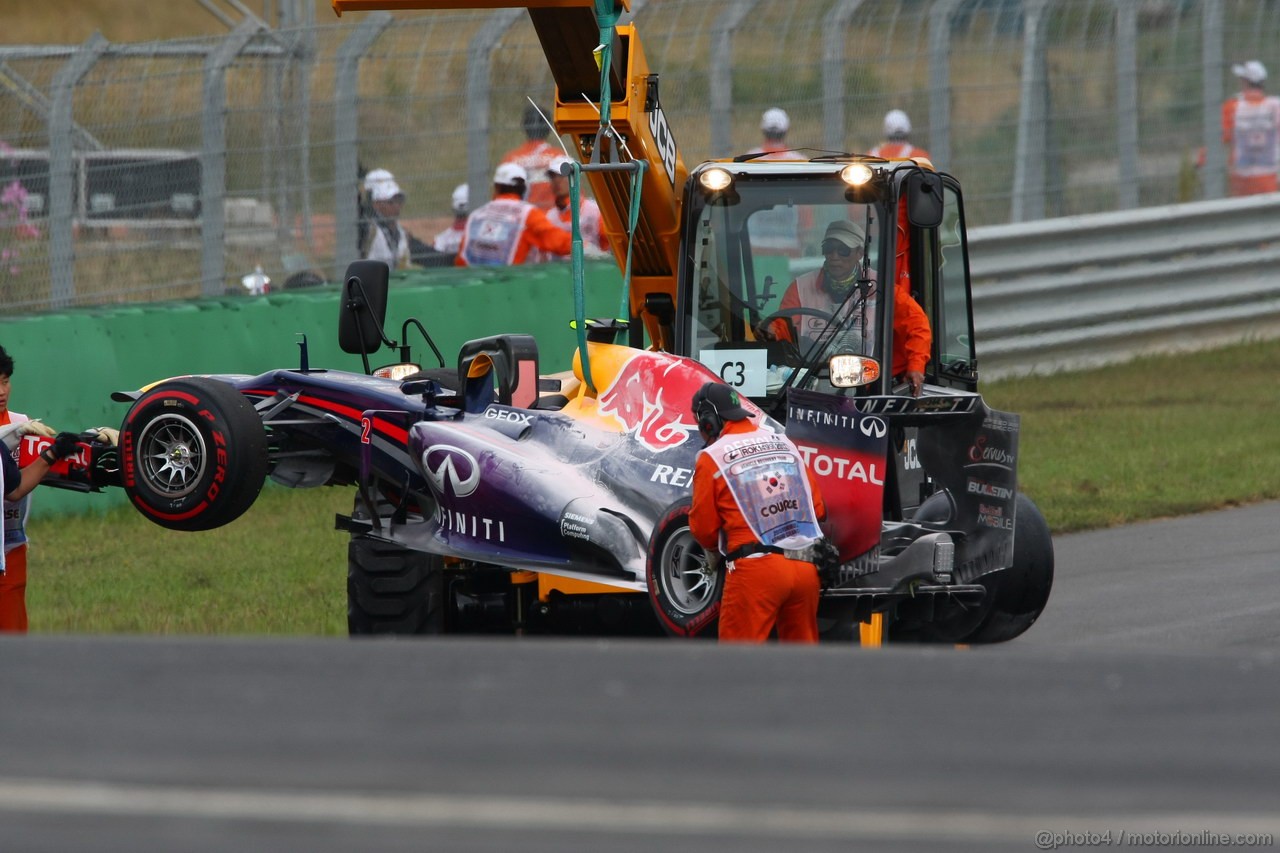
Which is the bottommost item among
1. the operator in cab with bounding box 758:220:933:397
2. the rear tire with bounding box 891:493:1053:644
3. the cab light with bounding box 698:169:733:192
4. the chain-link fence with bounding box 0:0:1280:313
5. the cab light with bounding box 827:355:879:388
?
the rear tire with bounding box 891:493:1053:644

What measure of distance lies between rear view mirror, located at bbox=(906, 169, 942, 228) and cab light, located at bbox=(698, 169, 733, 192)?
87 cm

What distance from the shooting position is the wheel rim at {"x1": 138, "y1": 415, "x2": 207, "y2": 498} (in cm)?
828

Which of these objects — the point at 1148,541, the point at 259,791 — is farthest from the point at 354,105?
the point at 259,791

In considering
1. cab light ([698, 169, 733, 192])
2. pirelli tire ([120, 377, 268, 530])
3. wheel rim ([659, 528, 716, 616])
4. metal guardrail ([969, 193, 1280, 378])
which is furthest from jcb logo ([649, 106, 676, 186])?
metal guardrail ([969, 193, 1280, 378])

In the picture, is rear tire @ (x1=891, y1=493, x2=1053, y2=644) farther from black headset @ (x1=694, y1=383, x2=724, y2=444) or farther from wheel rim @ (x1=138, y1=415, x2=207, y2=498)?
wheel rim @ (x1=138, y1=415, x2=207, y2=498)

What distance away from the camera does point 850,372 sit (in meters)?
8.81

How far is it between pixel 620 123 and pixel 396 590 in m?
2.29

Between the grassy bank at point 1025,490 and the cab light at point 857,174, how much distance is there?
2.98m

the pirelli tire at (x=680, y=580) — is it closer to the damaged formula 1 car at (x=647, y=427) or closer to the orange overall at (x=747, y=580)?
the damaged formula 1 car at (x=647, y=427)

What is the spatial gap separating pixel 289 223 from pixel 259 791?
1127cm

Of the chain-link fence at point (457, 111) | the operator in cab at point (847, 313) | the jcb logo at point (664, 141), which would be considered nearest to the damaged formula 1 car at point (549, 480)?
the operator in cab at point (847, 313)

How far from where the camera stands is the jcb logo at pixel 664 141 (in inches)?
384

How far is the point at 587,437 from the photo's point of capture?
27.5 ft

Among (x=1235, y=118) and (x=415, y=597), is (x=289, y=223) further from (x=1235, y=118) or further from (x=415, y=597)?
(x=1235, y=118)
